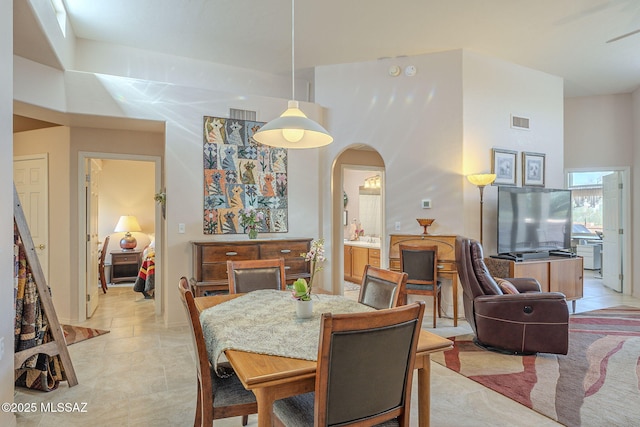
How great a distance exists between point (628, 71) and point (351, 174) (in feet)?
15.4

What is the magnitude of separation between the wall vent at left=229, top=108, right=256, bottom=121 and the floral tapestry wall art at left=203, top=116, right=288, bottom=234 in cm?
5

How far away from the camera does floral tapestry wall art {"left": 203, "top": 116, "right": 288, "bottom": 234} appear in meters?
4.53

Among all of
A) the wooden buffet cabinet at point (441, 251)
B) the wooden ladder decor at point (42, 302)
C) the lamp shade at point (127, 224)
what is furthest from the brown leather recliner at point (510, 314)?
the lamp shade at point (127, 224)

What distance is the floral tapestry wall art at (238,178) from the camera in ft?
14.9

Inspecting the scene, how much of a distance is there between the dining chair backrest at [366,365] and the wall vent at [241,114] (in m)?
3.83

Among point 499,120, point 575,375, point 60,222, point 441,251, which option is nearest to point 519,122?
point 499,120

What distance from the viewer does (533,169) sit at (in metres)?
5.34

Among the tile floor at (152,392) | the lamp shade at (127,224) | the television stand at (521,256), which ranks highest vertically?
the lamp shade at (127,224)

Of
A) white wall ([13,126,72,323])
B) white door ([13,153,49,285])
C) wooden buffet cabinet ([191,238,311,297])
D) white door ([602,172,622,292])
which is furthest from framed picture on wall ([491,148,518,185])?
white door ([13,153,49,285])

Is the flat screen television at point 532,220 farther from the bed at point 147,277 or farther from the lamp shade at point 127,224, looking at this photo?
the lamp shade at point 127,224

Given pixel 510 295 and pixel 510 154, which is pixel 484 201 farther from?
pixel 510 295

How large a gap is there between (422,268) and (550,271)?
175 centimetres

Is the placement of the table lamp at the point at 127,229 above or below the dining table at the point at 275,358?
above

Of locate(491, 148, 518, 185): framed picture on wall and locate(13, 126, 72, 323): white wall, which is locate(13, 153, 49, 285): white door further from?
locate(491, 148, 518, 185): framed picture on wall
